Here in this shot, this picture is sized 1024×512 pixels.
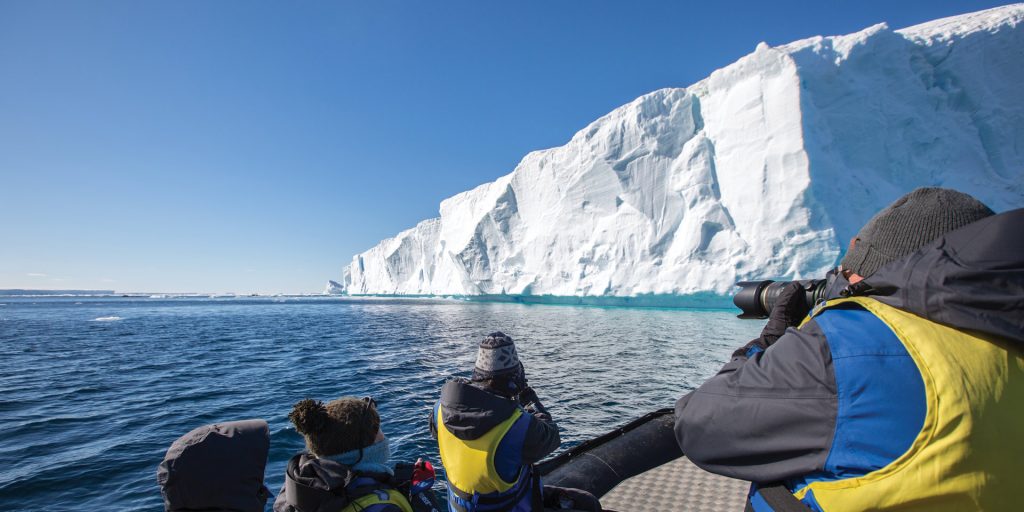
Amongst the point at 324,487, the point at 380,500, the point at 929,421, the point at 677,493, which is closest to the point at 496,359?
the point at 380,500

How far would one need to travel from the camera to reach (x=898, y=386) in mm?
748

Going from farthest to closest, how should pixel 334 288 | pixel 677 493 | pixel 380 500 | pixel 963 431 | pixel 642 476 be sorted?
pixel 334 288, pixel 642 476, pixel 677 493, pixel 380 500, pixel 963 431

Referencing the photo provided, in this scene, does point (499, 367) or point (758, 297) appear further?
point (499, 367)

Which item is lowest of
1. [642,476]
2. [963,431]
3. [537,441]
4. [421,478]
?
[642,476]

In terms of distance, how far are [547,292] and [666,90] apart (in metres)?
17.0

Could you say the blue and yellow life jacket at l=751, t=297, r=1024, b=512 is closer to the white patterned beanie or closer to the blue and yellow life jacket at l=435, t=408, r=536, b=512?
the blue and yellow life jacket at l=435, t=408, r=536, b=512

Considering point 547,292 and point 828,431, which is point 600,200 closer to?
point 547,292

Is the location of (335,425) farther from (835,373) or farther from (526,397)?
(835,373)

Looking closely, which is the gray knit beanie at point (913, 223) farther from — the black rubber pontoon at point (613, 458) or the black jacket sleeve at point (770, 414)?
the black rubber pontoon at point (613, 458)

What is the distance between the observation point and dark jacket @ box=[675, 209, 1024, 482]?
0.68 m

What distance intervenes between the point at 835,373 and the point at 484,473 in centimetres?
143

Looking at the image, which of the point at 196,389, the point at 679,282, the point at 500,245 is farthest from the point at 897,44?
the point at 196,389

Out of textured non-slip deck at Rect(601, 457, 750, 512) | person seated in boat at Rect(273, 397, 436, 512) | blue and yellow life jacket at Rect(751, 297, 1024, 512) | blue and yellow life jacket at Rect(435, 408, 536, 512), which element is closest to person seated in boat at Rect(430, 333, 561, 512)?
blue and yellow life jacket at Rect(435, 408, 536, 512)

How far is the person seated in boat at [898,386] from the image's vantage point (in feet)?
2.20
